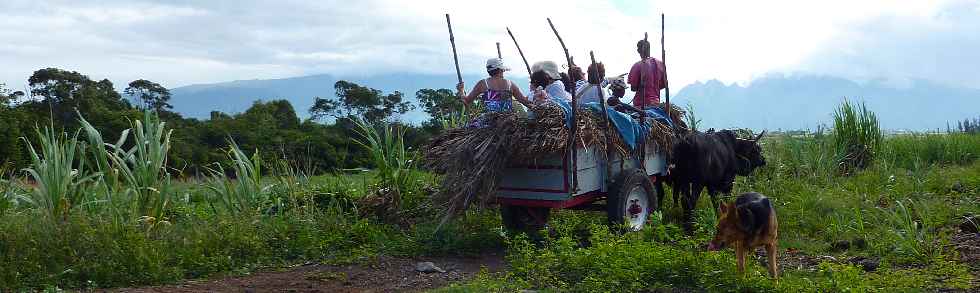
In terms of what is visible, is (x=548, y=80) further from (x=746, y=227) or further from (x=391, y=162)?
(x=746, y=227)

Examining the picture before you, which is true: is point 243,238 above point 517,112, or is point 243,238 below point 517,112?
below

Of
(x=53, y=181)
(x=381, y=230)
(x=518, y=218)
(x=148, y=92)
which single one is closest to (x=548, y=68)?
(x=518, y=218)

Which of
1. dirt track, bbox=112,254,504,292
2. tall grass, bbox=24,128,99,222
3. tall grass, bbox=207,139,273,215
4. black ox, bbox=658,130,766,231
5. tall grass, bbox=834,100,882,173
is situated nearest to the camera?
dirt track, bbox=112,254,504,292

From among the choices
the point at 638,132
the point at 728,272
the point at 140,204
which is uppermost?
the point at 638,132

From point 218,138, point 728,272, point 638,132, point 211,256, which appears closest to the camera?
point 728,272

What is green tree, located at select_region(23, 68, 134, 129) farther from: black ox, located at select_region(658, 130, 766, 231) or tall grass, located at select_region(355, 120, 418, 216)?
black ox, located at select_region(658, 130, 766, 231)

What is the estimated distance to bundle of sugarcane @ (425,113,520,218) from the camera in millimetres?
6254

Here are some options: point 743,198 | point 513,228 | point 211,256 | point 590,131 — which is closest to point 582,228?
point 513,228

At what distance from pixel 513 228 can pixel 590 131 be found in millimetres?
1287

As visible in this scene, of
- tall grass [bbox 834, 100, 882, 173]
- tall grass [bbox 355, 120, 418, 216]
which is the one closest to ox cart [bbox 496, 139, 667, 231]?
tall grass [bbox 355, 120, 418, 216]

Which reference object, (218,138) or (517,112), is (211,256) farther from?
(218,138)

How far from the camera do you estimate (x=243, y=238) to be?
20.8 feet

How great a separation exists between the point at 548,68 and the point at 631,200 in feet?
5.05

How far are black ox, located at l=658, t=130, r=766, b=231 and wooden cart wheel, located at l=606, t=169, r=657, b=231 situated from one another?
0.70m
